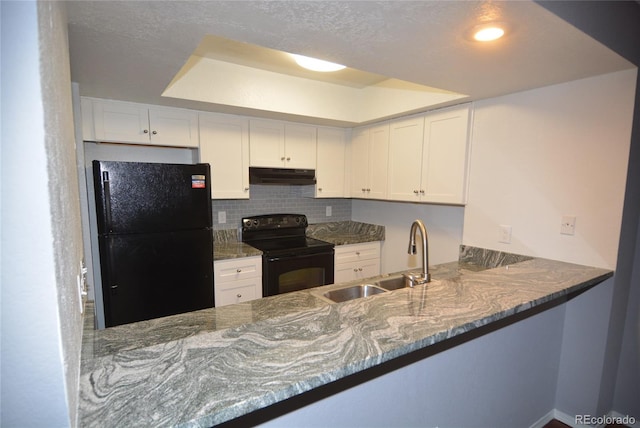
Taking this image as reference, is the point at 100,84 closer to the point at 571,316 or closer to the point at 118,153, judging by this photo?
the point at 118,153

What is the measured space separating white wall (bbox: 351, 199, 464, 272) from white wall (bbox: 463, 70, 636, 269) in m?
0.41

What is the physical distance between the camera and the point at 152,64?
1.68m

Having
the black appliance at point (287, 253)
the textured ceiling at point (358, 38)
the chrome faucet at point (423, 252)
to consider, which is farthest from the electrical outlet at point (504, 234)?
the black appliance at point (287, 253)

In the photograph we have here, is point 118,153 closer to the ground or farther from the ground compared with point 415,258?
farther from the ground

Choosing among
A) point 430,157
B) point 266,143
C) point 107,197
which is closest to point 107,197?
point 107,197

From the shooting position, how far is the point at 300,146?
322 cm

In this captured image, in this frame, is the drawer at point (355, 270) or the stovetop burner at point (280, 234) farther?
the drawer at point (355, 270)

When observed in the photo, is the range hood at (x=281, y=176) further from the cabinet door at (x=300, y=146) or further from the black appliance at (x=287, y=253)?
the black appliance at (x=287, y=253)

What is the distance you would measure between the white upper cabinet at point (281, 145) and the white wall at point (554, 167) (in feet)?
5.18

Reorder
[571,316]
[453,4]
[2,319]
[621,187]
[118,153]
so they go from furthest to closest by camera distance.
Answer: [118,153] < [571,316] < [621,187] < [453,4] < [2,319]

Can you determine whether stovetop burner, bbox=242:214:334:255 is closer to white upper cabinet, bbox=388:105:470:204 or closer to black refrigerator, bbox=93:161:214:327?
Answer: black refrigerator, bbox=93:161:214:327

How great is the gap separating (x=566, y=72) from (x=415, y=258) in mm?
1994

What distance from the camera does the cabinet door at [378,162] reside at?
3.10 m

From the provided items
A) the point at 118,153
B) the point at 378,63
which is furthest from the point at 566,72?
the point at 118,153
